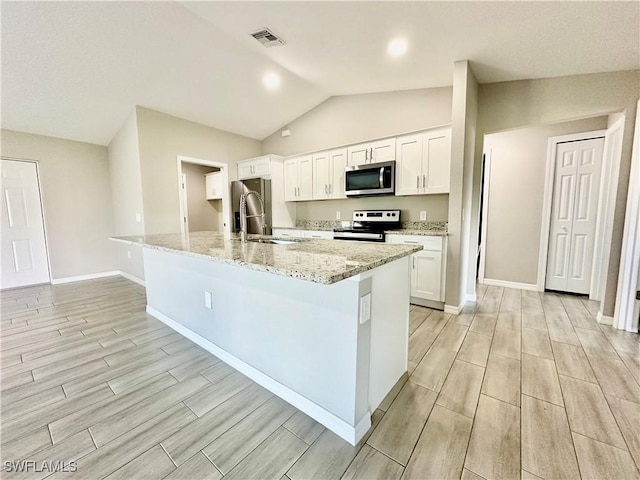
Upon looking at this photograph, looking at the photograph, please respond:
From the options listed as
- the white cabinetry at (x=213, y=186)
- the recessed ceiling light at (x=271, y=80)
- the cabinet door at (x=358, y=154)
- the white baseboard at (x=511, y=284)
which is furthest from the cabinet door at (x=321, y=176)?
the white baseboard at (x=511, y=284)

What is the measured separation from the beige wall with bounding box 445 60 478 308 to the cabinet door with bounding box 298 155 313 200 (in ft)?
7.38

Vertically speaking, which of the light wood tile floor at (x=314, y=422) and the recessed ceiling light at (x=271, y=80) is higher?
the recessed ceiling light at (x=271, y=80)

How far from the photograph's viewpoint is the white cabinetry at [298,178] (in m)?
4.45

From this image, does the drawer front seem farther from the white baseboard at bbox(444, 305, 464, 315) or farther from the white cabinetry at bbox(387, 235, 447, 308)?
the white baseboard at bbox(444, 305, 464, 315)

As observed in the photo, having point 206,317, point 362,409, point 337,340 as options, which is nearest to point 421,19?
point 337,340

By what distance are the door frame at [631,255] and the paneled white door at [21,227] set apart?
768cm

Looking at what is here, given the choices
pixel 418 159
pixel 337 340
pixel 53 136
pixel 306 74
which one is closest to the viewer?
pixel 337 340

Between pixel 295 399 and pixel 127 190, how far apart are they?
4387 millimetres

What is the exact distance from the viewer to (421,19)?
2.14 m

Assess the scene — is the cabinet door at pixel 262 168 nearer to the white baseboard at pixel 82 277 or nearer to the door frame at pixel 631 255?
the white baseboard at pixel 82 277

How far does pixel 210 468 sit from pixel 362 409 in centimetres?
77

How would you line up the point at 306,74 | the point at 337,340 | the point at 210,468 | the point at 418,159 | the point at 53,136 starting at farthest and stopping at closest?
the point at 53,136 < the point at 306,74 < the point at 418,159 < the point at 337,340 < the point at 210,468

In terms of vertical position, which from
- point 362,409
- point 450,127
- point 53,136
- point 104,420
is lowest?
point 104,420

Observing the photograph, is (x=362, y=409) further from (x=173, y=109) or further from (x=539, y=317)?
(x=173, y=109)
